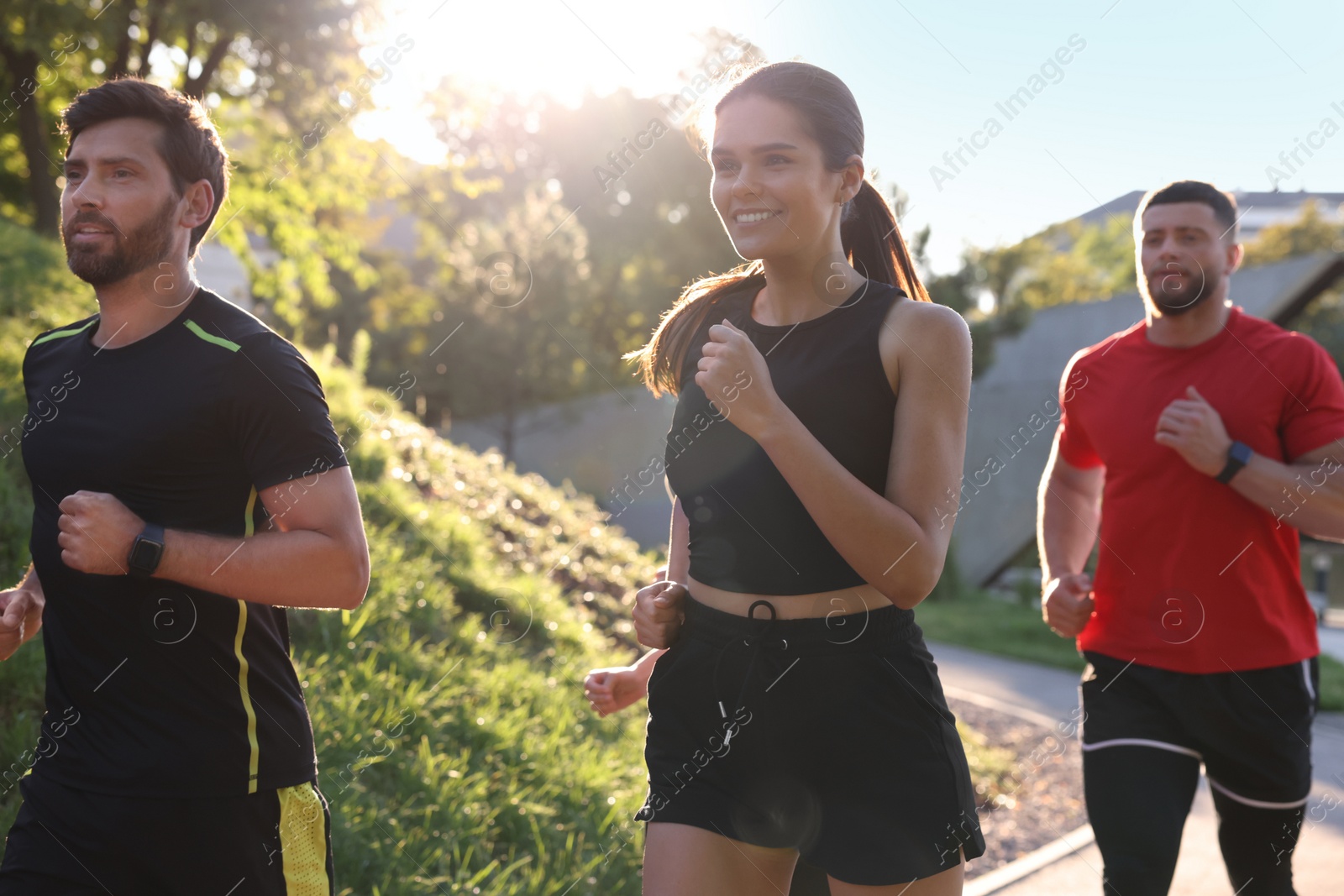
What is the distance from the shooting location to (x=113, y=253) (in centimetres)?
224

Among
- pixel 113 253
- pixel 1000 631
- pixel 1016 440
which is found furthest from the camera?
pixel 1016 440

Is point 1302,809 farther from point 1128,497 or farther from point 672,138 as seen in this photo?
point 672,138

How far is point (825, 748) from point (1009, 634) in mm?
11858

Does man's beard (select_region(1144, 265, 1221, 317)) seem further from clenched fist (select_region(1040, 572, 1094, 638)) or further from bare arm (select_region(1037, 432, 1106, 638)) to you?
clenched fist (select_region(1040, 572, 1094, 638))

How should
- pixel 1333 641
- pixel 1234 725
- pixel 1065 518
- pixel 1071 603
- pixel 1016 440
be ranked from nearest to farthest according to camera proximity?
pixel 1234 725 < pixel 1071 603 < pixel 1065 518 < pixel 1333 641 < pixel 1016 440

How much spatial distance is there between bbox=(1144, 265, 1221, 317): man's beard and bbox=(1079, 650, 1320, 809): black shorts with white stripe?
43.7 inches

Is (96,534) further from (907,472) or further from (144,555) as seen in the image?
(907,472)

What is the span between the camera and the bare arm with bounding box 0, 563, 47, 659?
224 centimetres

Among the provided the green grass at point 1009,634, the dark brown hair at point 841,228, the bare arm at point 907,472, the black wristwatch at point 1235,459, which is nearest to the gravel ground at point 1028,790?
the black wristwatch at point 1235,459

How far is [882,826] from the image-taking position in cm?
199

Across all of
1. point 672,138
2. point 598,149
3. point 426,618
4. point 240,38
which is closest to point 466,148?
point 598,149

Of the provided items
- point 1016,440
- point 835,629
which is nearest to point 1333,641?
point 1016,440

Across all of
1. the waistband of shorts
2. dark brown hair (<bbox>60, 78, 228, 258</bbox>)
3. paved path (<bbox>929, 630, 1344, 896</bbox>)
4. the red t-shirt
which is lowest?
paved path (<bbox>929, 630, 1344, 896</bbox>)

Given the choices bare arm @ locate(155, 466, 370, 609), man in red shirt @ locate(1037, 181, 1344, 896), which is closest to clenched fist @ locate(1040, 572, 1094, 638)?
man in red shirt @ locate(1037, 181, 1344, 896)
